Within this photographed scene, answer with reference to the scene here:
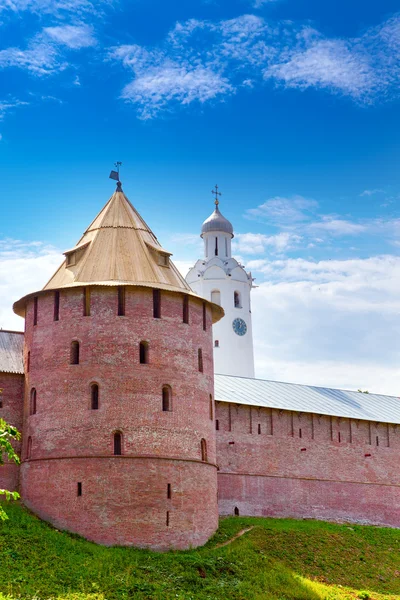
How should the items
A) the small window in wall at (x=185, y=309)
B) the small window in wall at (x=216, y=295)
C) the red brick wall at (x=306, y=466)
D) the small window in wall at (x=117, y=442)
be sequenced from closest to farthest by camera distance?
the small window in wall at (x=117, y=442) < the small window in wall at (x=185, y=309) < the red brick wall at (x=306, y=466) < the small window in wall at (x=216, y=295)

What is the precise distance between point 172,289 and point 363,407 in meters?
16.2

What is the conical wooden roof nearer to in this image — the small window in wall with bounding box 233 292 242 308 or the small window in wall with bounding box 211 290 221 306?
the small window in wall with bounding box 211 290 221 306

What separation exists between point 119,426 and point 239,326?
34985mm

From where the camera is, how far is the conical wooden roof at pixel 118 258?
103ft

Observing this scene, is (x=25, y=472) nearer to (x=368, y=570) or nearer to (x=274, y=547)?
(x=274, y=547)

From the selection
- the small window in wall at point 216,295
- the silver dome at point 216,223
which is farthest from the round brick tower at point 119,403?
the silver dome at point 216,223

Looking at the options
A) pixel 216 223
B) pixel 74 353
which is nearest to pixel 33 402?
pixel 74 353

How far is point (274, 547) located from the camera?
31000mm

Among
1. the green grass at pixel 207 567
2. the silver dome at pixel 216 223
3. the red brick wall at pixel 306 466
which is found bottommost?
the green grass at pixel 207 567

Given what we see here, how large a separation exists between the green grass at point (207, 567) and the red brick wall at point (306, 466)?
2657mm

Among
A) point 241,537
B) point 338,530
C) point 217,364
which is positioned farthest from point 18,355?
point 217,364

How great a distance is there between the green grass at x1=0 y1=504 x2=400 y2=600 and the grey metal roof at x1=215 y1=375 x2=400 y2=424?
242 inches

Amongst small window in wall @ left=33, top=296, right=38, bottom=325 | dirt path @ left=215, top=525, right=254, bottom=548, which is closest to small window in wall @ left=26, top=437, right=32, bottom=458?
small window in wall @ left=33, top=296, right=38, bottom=325

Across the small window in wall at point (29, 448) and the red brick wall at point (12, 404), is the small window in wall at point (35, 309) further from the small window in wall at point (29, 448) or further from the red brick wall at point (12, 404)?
the small window in wall at point (29, 448)
